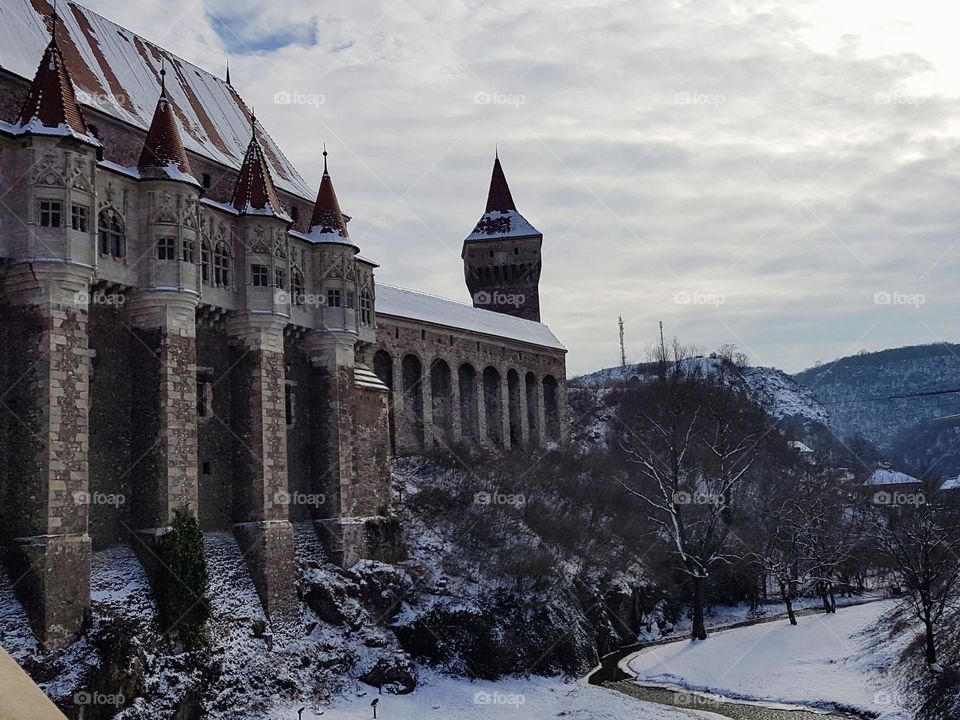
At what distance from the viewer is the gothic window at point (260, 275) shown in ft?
102

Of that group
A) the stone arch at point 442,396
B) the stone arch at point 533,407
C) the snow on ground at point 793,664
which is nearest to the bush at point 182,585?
the snow on ground at point 793,664

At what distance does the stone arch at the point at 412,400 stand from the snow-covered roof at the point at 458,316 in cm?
251

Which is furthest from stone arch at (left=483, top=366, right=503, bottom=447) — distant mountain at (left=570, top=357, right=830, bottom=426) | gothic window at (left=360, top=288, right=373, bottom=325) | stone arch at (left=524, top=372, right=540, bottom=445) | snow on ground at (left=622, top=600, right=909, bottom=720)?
distant mountain at (left=570, top=357, right=830, bottom=426)

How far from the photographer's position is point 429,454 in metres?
45.1

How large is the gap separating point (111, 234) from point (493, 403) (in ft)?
114

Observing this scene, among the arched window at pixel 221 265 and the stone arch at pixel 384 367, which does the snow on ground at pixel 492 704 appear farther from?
the stone arch at pixel 384 367

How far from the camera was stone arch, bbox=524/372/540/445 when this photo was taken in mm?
62062

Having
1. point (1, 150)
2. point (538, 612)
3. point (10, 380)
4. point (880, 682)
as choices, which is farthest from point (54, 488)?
point (880, 682)

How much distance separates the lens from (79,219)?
24.6 metres

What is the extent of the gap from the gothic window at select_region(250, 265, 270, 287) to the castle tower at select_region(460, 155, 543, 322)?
141 feet

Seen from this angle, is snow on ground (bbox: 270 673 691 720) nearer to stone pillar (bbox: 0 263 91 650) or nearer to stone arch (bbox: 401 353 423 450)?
stone pillar (bbox: 0 263 91 650)

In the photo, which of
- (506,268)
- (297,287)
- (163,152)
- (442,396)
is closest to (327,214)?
(297,287)

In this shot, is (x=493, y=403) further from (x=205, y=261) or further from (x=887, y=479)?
(x=887, y=479)

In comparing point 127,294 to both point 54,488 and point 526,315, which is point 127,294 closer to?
point 54,488
